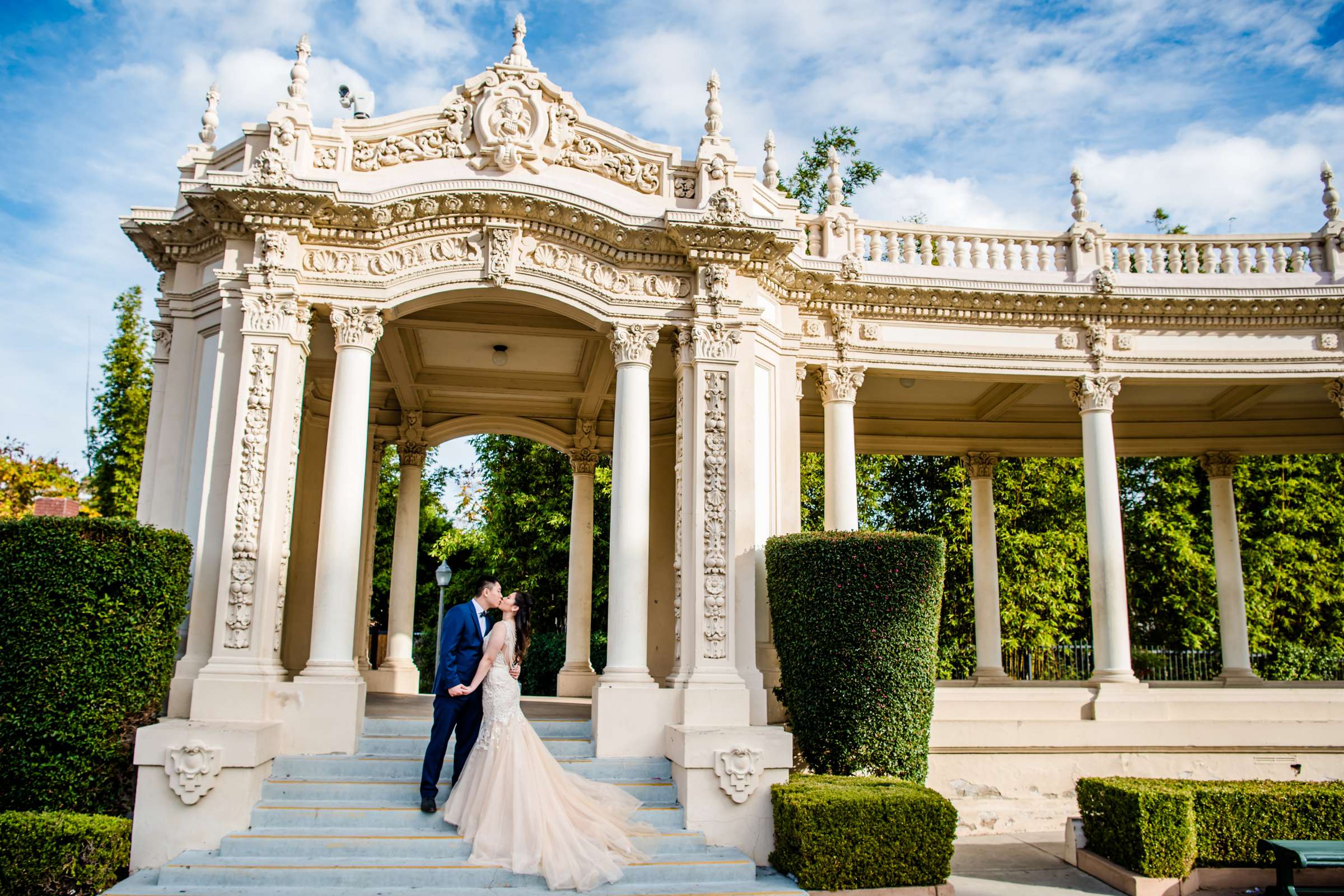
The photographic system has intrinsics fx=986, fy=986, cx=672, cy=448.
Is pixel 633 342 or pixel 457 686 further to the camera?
pixel 633 342

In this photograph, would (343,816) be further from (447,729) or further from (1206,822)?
(1206,822)

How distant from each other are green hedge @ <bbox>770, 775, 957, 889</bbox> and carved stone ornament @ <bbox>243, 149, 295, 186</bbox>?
28.6ft

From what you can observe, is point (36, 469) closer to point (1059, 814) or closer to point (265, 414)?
point (265, 414)

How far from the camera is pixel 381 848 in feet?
28.6

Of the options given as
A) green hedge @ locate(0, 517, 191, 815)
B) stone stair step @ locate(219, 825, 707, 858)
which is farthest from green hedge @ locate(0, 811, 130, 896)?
stone stair step @ locate(219, 825, 707, 858)

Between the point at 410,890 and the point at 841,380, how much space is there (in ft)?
30.8

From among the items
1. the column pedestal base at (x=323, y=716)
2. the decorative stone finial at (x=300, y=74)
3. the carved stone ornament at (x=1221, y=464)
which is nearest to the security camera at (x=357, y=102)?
the decorative stone finial at (x=300, y=74)

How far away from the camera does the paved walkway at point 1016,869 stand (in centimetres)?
955

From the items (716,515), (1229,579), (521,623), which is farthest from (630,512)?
(1229,579)

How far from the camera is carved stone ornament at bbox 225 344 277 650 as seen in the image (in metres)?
10.7

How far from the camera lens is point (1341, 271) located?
51.4ft

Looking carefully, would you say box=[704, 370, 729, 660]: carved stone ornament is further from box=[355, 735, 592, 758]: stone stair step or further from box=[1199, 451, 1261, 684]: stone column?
box=[1199, 451, 1261, 684]: stone column

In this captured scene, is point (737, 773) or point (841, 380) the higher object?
point (841, 380)

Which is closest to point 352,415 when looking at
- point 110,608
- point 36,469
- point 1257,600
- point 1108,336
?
point 110,608
